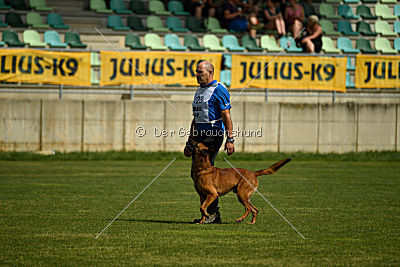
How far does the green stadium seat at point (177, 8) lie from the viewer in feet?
84.4

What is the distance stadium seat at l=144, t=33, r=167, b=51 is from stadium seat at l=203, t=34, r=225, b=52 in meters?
1.33

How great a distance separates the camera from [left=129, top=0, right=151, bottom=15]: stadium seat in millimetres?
25500

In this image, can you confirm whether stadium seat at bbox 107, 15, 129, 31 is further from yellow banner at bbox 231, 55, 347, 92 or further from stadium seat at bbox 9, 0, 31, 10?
yellow banner at bbox 231, 55, 347, 92

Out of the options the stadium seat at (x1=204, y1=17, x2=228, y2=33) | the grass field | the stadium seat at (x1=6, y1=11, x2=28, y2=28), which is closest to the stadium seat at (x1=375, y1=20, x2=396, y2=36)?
the stadium seat at (x1=204, y1=17, x2=228, y2=33)

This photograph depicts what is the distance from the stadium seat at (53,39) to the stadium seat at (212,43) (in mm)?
4327

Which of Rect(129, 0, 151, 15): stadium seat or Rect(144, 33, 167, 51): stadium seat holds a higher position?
Rect(129, 0, 151, 15): stadium seat

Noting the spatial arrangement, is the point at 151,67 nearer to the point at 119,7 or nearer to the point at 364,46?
the point at 119,7

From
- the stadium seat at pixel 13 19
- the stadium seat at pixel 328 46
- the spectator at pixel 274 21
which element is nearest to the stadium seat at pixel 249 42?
the spectator at pixel 274 21

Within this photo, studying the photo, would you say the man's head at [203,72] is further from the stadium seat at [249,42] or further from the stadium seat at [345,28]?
the stadium seat at [345,28]

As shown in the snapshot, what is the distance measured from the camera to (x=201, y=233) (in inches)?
323

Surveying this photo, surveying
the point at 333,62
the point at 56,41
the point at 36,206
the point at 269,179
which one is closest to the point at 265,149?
the point at 333,62

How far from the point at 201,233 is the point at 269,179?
25.6ft

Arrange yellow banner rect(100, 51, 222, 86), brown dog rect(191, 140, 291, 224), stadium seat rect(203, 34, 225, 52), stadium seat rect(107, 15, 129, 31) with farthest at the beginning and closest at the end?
stadium seat rect(107, 15, 129, 31) → stadium seat rect(203, 34, 225, 52) → yellow banner rect(100, 51, 222, 86) → brown dog rect(191, 140, 291, 224)

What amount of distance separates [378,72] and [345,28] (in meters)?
5.18
